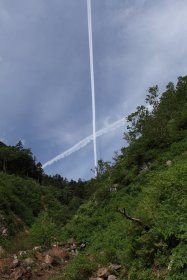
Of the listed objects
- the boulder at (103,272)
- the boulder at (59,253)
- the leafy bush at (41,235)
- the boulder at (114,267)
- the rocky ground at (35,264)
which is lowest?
the boulder at (103,272)

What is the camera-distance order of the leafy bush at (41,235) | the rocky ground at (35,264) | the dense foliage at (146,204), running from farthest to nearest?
1. the leafy bush at (41,235)
2. the rocky ground at (35,264)
3. the dense foliage at (146,204)

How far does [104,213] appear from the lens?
26.9 meters

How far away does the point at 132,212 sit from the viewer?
19438 millimetres

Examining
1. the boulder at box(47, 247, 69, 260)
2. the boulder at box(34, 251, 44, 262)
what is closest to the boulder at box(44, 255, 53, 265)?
the boulder at box(34, 251, 44, 262)

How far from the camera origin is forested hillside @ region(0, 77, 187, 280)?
13094 millimetres

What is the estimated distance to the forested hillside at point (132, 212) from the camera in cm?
1309

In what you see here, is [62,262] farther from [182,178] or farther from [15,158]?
[15,158]

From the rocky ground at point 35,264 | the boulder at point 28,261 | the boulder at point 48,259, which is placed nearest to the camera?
the rocky ground at point 35,264

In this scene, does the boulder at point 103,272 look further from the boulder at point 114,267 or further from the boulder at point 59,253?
the boulder at point 59,253

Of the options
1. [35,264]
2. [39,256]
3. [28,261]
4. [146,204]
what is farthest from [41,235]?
[146,204]

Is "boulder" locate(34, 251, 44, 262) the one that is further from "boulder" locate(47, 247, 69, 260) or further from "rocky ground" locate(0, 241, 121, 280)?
"boulder" locate(47, 247, 69, 260)

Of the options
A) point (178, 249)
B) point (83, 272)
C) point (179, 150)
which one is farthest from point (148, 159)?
point (178, 249)

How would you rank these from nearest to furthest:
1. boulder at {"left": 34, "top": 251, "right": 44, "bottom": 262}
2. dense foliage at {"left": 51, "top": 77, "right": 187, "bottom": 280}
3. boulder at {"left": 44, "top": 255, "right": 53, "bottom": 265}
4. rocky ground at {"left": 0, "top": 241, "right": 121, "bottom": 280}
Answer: dense foliage at {"left": 51, "top": 77, "right": 187, "bottom": 280} → rocky ground at {"left": 0, "top": 241, "right": 121, "bottom": 280} → boulder at {"left": 44, "top": 255, "right": 53, "bottom": 265} → boulder at {"left": 34, "top": 251, "right": 44, "bottom": 262}

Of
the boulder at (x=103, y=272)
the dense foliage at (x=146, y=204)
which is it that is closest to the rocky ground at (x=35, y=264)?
the dense foliage at (x=146, y=204)
